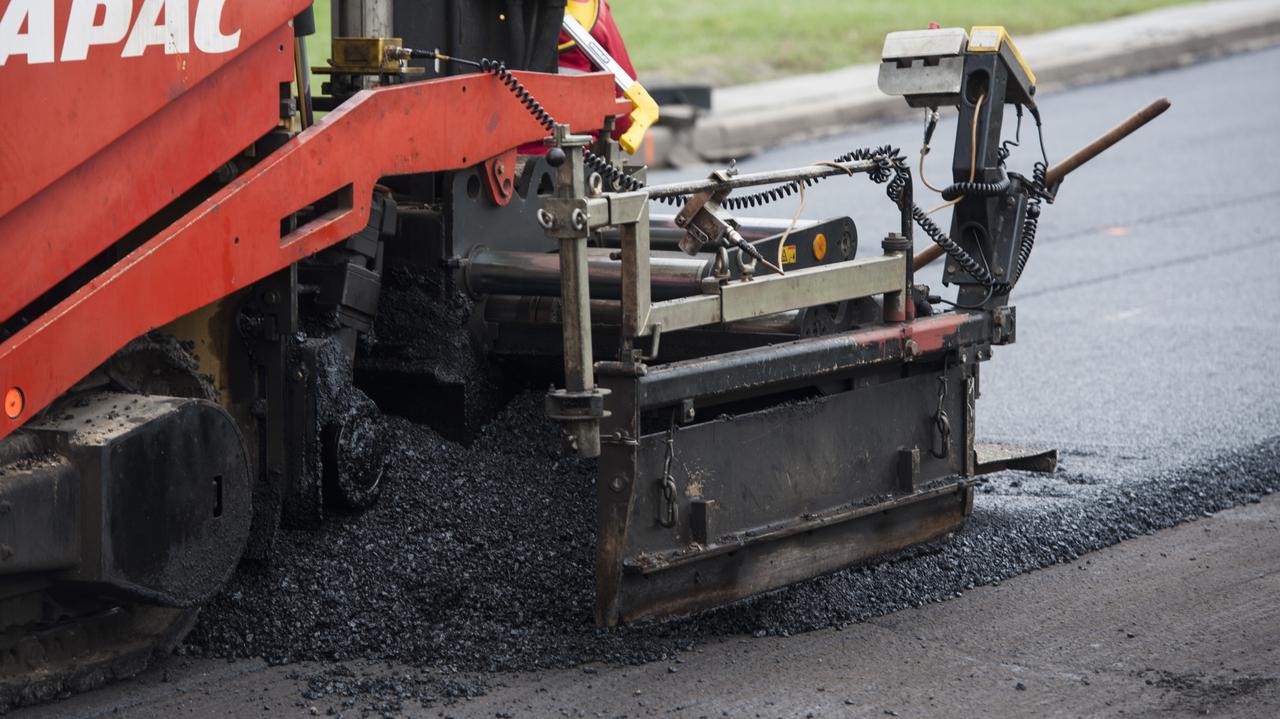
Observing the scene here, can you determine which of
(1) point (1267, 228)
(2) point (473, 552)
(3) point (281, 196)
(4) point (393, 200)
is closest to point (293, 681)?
(2) point (473, 552)

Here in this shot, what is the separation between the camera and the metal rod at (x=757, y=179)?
4.41 metres

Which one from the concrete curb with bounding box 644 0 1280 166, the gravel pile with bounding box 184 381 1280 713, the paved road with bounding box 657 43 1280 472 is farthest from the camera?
the concrete curb with bounding box 644 0 1280 166

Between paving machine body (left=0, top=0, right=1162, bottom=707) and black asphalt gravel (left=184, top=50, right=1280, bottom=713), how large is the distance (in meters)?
0.13

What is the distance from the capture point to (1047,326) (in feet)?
28.6

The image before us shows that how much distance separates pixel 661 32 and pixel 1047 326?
9.42 meters

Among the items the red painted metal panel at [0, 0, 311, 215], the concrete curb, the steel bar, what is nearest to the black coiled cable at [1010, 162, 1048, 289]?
the steel bar

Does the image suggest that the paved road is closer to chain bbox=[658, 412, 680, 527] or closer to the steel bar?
the steel bar

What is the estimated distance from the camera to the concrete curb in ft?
44.9

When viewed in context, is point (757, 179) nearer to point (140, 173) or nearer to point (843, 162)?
point (843, 162)

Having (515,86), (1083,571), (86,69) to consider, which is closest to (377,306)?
(515,86)

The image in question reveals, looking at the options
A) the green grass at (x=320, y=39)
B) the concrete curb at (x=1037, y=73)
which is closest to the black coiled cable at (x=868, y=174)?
the concrete curb at (x=1037, y=73)

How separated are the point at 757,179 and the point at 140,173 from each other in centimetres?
153

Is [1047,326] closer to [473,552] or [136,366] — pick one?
[473,552]

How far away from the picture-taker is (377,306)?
502 cm
